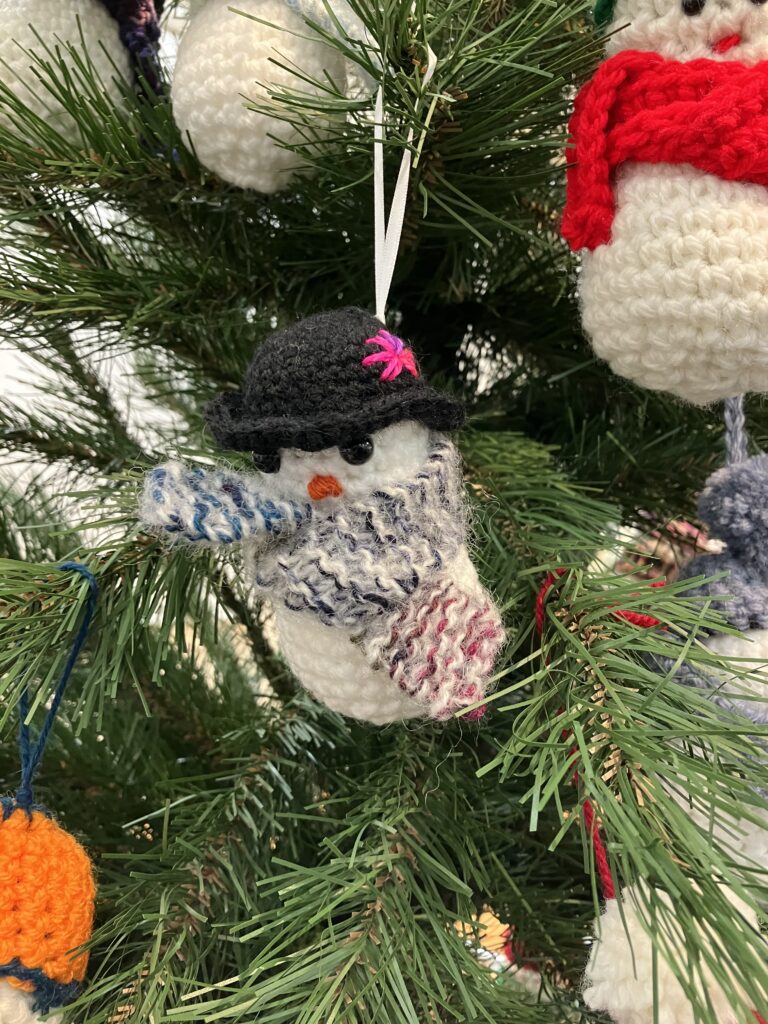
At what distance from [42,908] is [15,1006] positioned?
A: 1.5 inches

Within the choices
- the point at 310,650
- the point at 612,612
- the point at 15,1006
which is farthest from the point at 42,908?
the point at 612,612

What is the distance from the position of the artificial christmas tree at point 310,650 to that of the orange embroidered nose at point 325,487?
0.12 ft

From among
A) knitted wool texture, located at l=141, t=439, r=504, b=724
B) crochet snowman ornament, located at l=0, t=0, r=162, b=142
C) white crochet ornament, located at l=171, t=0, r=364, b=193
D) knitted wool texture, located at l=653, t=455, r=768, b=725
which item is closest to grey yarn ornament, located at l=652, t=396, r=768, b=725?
knitted wool texture, located at l=653, t=455, r=768, b=725

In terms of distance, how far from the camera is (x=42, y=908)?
0.32 meters

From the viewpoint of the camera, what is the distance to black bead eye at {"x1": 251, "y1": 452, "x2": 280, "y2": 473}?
0.32m

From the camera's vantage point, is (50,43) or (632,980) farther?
(50,43)

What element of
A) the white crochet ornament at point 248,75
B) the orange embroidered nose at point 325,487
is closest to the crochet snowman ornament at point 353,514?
the orange embroidered nose at point 325,487

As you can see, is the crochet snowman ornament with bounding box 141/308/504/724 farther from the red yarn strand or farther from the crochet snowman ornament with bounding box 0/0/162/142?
the crochet snowman ornament with bounding box 0/0/162/142

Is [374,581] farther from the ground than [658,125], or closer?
closer

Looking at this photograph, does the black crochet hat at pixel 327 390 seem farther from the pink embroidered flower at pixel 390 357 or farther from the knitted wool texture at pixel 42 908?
the knitted wool texture at pixel 42 908

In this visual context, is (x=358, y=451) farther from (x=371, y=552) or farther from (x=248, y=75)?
(x=248, y=75)

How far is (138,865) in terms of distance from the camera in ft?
1.50

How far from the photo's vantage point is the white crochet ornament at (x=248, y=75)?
1.14 ft

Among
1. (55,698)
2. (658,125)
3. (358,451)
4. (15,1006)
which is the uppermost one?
(658,125)
